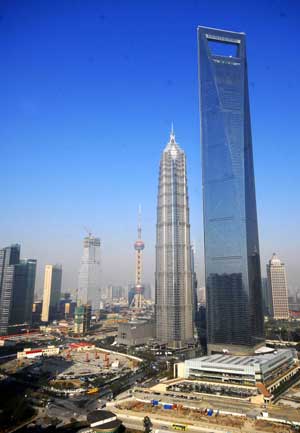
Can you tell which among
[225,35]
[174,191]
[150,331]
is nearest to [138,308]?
[150,331]

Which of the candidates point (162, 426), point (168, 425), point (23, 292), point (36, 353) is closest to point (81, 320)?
point (23, 292)

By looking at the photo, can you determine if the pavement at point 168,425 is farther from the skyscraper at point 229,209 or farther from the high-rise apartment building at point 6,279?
the high-rise apartment building at point 6,279

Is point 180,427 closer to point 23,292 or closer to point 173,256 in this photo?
point 173,256

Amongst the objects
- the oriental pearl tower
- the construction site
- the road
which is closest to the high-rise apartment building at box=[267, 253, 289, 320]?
the oriental pearl tower

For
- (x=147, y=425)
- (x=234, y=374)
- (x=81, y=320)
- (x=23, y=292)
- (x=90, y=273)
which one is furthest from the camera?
(x=90, y=273)

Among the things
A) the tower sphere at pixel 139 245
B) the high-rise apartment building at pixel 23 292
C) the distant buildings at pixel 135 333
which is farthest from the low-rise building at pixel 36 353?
the tower sphere at pixel 139 245
